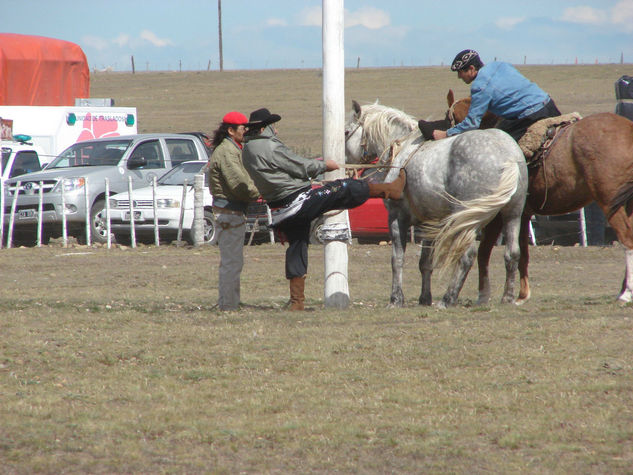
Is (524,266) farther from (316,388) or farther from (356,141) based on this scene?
(316,388)


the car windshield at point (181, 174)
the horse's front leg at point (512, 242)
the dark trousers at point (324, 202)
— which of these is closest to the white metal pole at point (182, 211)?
the car windshield at point (181, 174)

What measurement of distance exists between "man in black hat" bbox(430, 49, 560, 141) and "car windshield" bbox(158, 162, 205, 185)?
9951 millimetres

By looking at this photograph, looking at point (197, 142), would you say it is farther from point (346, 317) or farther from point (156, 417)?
point (156, 417)

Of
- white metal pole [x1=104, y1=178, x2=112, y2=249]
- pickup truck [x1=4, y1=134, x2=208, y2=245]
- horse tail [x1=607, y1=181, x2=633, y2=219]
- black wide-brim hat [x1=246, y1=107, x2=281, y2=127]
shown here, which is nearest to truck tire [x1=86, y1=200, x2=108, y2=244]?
pickup truck [x1=4, y1=134, x2=208, y2=245]

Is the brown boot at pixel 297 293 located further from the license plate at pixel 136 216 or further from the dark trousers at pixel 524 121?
the license plate at pixel 136 216

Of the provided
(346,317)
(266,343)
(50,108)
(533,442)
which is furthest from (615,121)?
(50,108)

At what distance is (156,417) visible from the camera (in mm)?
5203

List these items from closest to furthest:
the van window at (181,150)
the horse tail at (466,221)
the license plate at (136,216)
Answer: the horse tail at (466,221) → the license plate at (136,216) → the van window at (181,150)

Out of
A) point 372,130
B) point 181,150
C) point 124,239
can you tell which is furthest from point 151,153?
point 372,130

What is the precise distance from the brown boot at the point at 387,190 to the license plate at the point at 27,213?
36.1 feet

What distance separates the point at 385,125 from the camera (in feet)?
33.0

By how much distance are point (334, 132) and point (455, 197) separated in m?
1.57

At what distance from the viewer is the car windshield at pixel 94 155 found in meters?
19.2

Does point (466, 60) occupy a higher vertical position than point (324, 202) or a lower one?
higher
